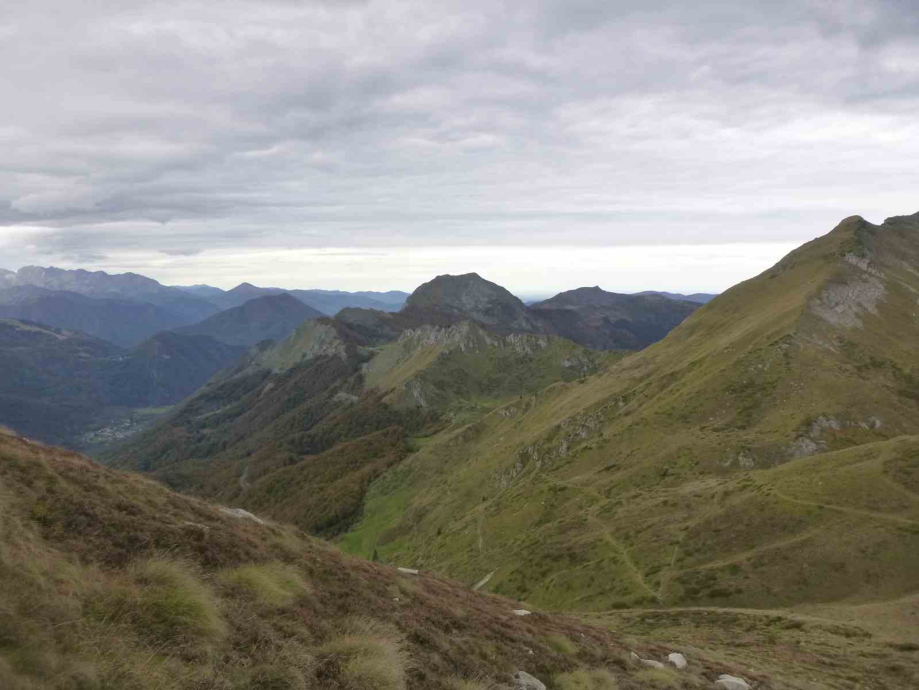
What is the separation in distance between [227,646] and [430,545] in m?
116

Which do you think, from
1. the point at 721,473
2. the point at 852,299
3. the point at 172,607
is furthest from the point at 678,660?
the point at 852,299

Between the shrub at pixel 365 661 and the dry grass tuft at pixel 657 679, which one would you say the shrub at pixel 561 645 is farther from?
the shrub at pixel 365 661

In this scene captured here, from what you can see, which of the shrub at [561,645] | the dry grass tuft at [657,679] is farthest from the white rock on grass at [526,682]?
the dry grass tuft at [657,679]

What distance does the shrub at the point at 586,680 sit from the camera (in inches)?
750

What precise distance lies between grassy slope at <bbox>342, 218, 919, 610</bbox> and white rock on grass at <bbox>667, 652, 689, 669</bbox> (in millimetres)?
34026

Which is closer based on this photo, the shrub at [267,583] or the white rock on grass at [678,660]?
the shrub at [267,583]

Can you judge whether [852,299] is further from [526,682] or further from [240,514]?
[240,514]

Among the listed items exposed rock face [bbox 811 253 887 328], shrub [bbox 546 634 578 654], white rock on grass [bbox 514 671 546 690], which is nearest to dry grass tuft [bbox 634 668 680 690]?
A: shrub [bbox 546 634 578 654]

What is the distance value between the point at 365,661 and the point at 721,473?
288 ft

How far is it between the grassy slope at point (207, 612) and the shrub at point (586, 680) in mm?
186

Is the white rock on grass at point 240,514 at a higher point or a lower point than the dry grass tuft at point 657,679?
higher

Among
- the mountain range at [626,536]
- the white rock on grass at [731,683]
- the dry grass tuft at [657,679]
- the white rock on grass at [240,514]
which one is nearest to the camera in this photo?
the mountain range at [626,536]

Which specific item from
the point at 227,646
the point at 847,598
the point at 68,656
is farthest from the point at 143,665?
the point at 847,598

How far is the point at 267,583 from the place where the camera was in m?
17.5
